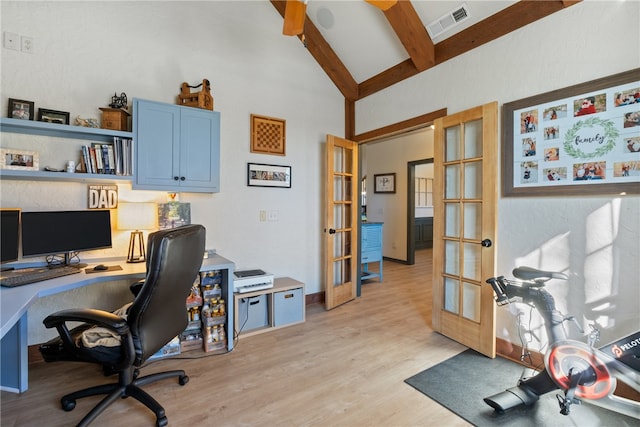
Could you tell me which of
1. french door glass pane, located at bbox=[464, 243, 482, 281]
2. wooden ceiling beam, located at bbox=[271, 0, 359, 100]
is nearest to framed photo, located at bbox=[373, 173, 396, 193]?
wooden ceiling beam, located at bbox=[271, 0, 359, 100]

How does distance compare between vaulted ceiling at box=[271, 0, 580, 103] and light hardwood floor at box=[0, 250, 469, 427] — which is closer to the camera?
light hardwood floor at box=[0, 250, 469, 427]

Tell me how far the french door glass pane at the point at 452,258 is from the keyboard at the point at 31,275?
3026mm

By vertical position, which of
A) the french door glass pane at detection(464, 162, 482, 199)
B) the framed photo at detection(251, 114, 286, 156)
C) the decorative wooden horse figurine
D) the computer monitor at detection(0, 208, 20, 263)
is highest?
the decorative wooden horse figurine

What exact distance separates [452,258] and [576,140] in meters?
1.31

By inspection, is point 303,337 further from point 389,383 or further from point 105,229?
point 105,229

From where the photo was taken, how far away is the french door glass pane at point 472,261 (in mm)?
2565

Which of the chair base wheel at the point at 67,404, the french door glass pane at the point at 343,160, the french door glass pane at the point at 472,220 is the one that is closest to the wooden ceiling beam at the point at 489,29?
the french door glass pane at the point at 343,160

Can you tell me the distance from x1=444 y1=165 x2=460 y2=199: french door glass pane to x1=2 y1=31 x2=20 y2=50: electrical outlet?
3673mm

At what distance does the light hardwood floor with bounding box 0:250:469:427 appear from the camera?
1.71 metres

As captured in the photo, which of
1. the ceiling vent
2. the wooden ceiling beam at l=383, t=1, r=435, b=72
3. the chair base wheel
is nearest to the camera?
the chair base wheel

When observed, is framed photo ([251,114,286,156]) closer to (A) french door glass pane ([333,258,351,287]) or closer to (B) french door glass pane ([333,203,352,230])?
(B) french door glass pane ([333,203,352,230])

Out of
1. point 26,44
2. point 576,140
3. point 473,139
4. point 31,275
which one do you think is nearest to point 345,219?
point 473,139

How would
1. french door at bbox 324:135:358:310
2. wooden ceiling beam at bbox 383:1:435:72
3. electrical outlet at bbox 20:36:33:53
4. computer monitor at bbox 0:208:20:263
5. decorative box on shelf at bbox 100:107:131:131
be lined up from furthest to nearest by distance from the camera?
1. french door at bbox 324:135:358:310
2. wooden ceiling beam at bbox 383:1:435:72
3. decorative box on shelf at bbox 100:107:131:131
4. electrical outlet at bbox 20:36:33:53
5. computer monitor at bbox 0:208:20:263

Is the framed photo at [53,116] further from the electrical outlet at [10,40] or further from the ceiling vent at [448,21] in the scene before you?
the ceiling vent at [448,21]
